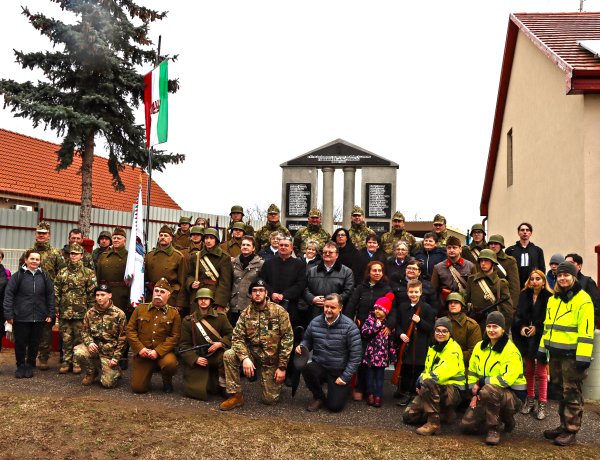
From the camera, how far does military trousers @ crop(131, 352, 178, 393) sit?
713 centimetres

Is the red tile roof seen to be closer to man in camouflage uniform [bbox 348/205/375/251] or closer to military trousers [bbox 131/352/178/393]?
man in camouflage uniform [bbox 348/205/375/251]

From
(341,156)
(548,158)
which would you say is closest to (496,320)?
(548,158)

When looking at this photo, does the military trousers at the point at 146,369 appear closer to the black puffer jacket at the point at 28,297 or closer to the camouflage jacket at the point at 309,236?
the black puffer jacket at the point at 28,297

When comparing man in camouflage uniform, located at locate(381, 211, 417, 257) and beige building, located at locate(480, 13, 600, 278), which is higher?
beige building, located at locate(480, 13, 600, 278)

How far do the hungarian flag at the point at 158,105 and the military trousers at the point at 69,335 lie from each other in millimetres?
4017

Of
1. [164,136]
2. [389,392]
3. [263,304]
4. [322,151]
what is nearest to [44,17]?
[164,136]

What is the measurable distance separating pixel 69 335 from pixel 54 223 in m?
11.5

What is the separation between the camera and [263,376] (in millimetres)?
6836

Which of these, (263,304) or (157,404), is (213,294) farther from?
(157,404)

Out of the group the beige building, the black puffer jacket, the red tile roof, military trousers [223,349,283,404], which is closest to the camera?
military trousers [223,349,283,404]

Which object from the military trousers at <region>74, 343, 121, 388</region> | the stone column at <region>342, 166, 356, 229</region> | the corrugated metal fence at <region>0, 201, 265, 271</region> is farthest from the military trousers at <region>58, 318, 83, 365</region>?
the corrugated metal fence at <region>0, 201, 265, 271</region>

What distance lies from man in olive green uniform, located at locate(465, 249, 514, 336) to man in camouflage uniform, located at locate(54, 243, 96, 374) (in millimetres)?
5319

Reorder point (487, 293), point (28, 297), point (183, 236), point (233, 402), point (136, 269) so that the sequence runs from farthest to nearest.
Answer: point (183, 236), point (136, 269), point (28, 297), point (487, 293), point (233, 402)

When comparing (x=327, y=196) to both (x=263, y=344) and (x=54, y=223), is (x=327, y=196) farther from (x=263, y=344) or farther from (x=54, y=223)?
(x=54, y=223)
